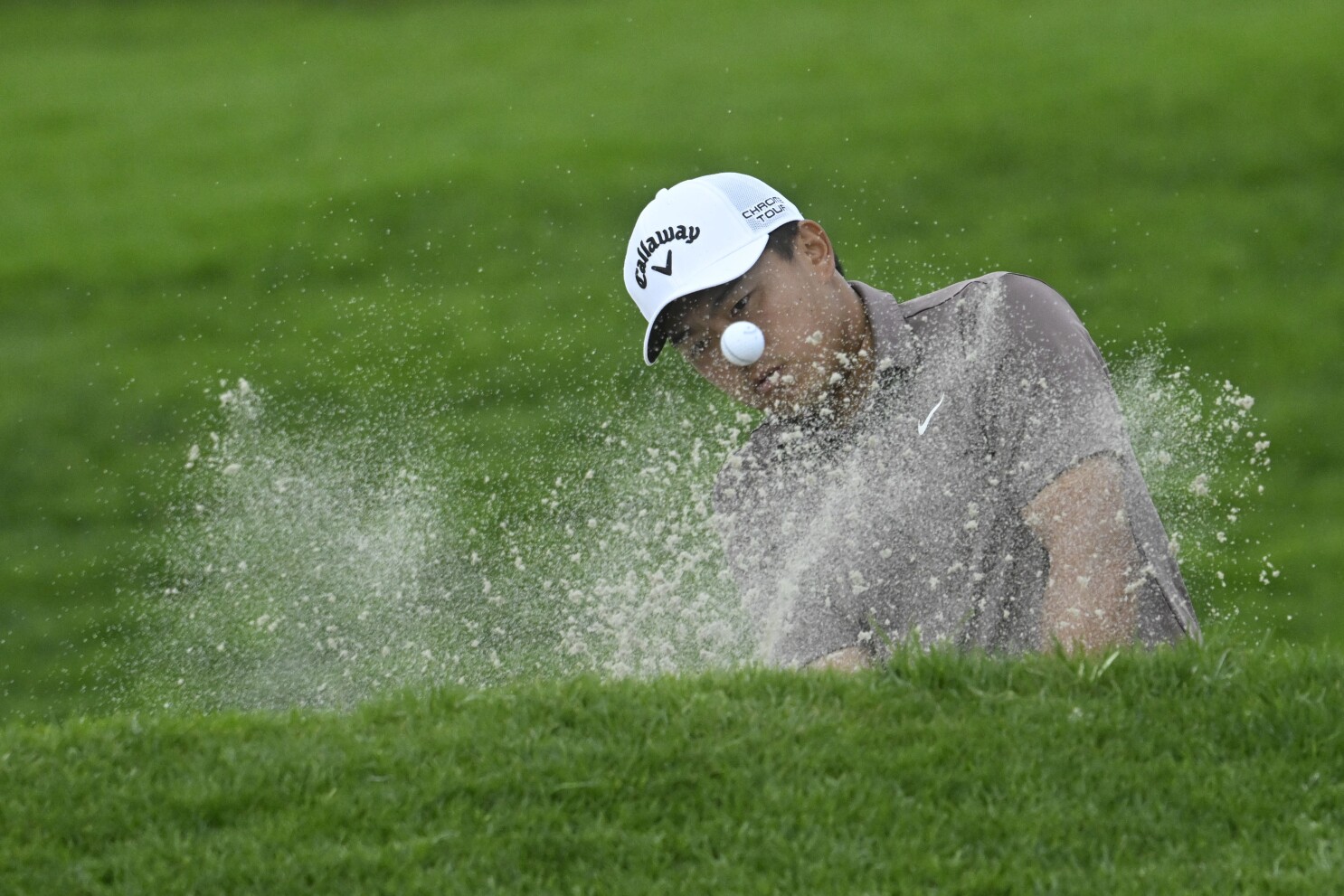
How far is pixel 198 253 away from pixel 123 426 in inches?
119

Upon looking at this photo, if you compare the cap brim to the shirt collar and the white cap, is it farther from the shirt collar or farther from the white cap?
the shirt collar

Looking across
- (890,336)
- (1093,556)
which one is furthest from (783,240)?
(1093,556)

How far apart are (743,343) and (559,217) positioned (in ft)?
31.3

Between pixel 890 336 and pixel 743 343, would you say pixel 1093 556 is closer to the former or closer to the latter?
pixel 890 336

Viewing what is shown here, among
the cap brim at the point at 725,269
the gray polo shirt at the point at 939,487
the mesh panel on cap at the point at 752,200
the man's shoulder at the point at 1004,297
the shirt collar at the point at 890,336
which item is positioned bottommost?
the gray polo shirt at the point at 939,487

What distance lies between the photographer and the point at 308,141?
645 inches

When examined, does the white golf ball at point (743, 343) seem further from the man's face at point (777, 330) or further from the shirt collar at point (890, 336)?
the shirt collar at point (890, 336)

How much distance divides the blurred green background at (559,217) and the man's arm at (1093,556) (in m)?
4.19

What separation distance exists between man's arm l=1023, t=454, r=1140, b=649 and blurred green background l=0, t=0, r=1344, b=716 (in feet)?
13.7

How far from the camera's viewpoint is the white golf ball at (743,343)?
4645 millimetres

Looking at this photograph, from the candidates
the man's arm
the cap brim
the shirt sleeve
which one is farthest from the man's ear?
the man's arm

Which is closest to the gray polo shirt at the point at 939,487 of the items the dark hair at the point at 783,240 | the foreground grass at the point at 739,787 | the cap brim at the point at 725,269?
the dark hair at the point at 783,240

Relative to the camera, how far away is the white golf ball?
183 inches

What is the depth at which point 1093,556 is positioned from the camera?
14.4 feet
